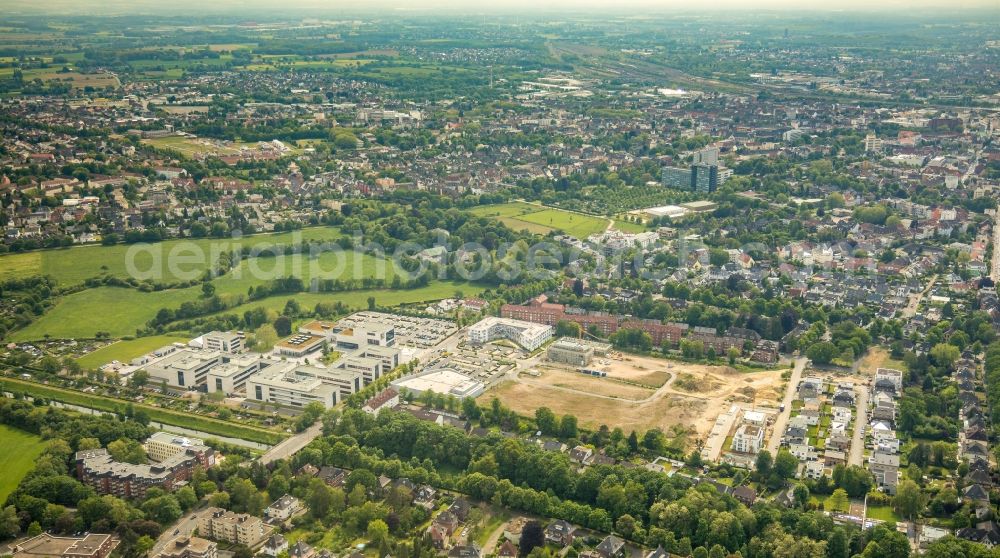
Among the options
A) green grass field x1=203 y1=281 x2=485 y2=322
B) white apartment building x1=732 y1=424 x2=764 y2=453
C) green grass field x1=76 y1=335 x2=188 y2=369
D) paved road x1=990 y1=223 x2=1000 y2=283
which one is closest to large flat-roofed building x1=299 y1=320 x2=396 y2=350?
green grass field x1=203 y1=281 x2=485 y2=322

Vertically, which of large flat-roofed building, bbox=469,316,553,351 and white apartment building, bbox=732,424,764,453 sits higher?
white apartment building, bbox=732,424,764,453

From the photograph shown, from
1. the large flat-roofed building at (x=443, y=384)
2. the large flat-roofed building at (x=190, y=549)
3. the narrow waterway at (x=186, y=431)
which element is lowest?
the narrow waterway at (x=186, y=431)

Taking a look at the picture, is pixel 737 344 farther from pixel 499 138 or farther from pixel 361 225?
pixel 499 138

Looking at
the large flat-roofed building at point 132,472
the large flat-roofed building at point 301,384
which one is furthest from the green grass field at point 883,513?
the large flat-roofed building at point 132,472

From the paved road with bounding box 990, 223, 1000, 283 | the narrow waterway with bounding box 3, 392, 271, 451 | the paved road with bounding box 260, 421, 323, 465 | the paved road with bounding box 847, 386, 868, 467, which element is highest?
the paved road with bounding box 990, 223, 1000, 283

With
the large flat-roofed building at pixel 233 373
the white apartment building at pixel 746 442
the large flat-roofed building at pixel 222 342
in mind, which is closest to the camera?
the white apartment building at pixel 746 442

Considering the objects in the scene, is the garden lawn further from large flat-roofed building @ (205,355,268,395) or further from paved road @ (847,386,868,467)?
paved road @ (847,386,868,467)

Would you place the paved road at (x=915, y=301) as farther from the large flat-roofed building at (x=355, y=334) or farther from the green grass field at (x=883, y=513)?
the large flat-roofed building at (x=355, y=334)
